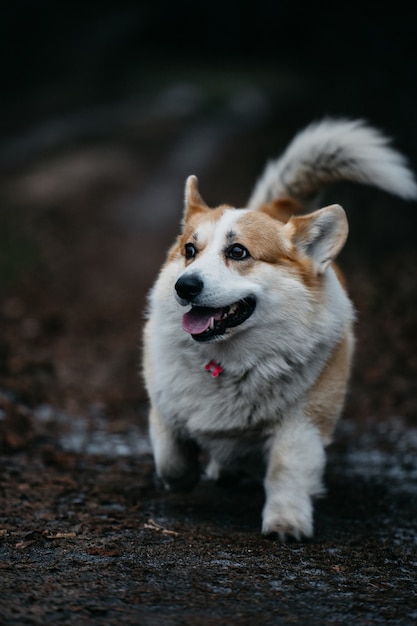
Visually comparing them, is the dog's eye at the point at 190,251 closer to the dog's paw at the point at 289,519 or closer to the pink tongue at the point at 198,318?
the pink tongue at the point at 198,318

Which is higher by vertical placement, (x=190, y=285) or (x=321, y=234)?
(x=321, y=234)

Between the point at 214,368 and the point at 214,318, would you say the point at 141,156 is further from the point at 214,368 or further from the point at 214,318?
the point at 214,318

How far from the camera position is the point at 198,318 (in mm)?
4590

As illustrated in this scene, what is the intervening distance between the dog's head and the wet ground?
1176 millimetres

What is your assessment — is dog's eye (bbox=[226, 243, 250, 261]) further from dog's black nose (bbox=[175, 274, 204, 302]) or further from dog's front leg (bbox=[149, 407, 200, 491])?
dog's front leg (bbox=[149, 407, 200, 491])

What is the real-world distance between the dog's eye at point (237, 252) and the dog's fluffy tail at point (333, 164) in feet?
4.70

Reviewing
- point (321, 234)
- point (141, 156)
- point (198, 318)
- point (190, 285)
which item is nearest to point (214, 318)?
point (198, 318)

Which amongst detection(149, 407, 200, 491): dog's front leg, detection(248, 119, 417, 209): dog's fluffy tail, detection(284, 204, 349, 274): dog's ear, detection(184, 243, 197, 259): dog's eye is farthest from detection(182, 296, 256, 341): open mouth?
detection(248, 119, 417, 209): dog's fluffy tail

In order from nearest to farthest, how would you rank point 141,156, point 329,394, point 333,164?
point 329,394
point 333,164
point 141,156

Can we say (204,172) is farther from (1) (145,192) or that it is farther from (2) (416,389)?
(2) (416,389)

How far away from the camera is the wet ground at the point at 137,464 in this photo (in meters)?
3.59

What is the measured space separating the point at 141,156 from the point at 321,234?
17.7 m

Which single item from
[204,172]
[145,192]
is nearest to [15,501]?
[145,192]

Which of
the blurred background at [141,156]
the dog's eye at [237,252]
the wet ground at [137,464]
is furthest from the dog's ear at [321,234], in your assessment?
the blurred background at [141,156]
